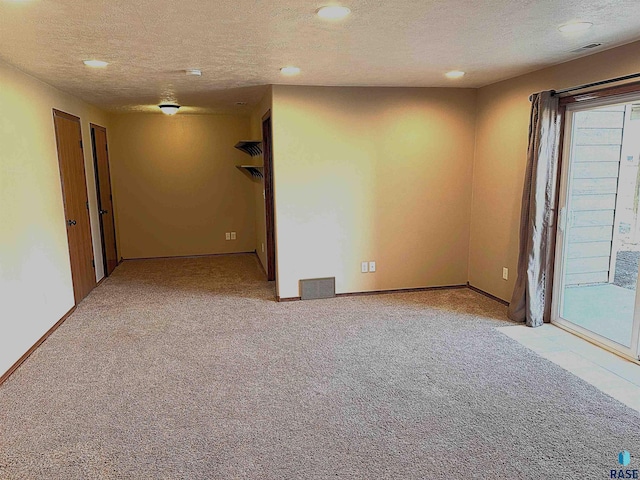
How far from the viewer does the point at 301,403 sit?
2.76m

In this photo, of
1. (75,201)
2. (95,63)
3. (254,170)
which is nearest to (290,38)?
(95,63)

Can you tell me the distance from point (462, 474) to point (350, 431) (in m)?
0.63

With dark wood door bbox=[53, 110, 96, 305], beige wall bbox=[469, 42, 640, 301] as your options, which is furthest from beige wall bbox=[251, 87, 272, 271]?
beige wall bbox=[469, 42, 640, 301]

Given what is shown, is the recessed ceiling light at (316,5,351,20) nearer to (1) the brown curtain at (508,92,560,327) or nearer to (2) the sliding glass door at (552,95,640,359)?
(1) the brown curtain at (508,92,560,327)

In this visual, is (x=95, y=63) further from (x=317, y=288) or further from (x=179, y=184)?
(x=179, y=184)

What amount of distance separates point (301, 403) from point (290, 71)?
2.76 meters

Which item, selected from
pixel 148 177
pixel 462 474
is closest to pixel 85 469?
pixel 462 474

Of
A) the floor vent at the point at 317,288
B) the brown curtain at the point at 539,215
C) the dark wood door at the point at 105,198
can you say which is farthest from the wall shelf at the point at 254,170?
the brown curtain at the point at 539,215

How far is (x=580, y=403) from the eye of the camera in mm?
2711

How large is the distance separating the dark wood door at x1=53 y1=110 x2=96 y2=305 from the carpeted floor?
65cm

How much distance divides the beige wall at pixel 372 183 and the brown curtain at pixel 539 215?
1141mm

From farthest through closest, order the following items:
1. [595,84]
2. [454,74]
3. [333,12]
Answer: [454,74] → [595,84] → [333,12]

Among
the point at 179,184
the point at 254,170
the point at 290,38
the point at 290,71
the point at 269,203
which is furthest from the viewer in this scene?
the point at 179,184

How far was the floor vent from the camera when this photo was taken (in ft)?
16.0
